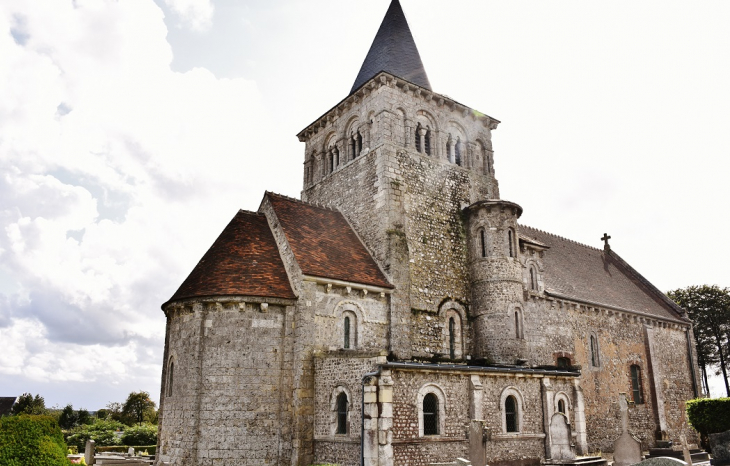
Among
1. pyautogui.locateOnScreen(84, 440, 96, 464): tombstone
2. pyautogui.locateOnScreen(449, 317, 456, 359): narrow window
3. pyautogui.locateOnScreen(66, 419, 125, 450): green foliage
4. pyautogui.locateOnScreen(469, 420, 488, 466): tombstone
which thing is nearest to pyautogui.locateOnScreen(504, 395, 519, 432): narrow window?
pyautogui.locateOnScreen(449, 317, 456, 359): narrow window

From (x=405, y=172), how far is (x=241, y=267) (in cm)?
872

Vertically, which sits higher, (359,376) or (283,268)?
(283,268)

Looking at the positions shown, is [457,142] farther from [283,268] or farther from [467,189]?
[283,268]

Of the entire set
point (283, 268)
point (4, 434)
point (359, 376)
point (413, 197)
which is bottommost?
point (4, 434)

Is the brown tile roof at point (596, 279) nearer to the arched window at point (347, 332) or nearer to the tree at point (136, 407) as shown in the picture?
the arched window at point (347, 332)

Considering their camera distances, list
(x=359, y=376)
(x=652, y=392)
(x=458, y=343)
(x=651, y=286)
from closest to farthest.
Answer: (x=359, y=376) < (x=458, y=343) < (x=652, y=392) < (x=651, y=286)

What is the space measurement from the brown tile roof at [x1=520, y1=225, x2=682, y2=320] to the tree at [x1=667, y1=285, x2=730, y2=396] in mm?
14057

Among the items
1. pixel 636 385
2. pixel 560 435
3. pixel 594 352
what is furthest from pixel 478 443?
pixel 636 385

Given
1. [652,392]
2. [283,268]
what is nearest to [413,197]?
[283,268]

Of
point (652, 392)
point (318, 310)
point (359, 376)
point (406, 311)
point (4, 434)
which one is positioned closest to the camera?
point (4, 434)

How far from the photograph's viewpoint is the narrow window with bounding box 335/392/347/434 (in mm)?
18344

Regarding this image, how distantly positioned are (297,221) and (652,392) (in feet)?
75.4

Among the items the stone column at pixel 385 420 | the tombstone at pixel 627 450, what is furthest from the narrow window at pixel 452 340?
the tombstone at pixel 627 450

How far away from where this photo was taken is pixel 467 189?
26875mm
